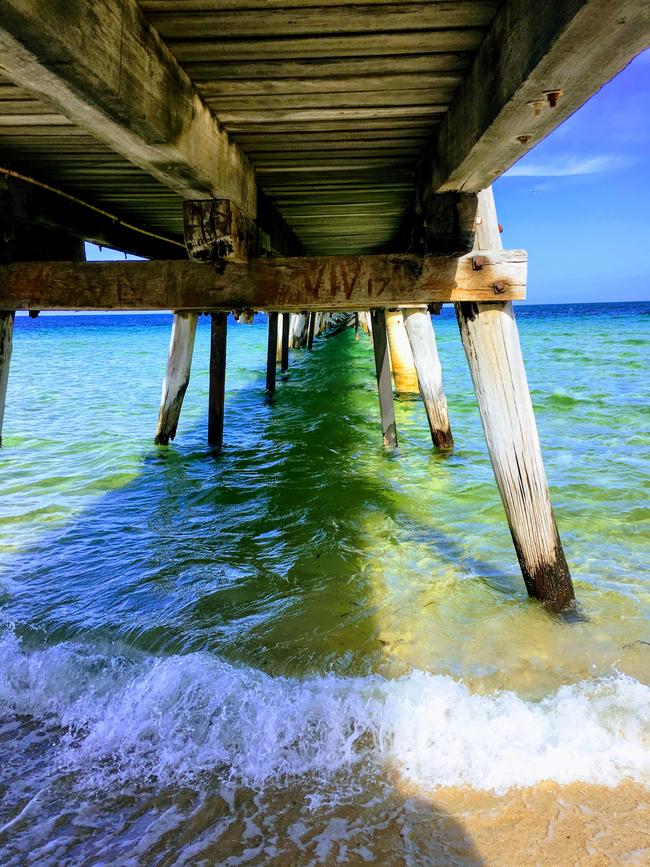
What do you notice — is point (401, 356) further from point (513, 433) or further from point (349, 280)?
point (349, 280)

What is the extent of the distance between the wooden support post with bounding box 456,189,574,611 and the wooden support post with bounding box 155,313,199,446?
441cm

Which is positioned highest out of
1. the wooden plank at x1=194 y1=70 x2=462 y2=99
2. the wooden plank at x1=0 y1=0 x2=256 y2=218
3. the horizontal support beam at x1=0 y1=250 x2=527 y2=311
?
the wooden plank at x1=194 y1=70 x2=462 y2=99

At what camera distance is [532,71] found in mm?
1569

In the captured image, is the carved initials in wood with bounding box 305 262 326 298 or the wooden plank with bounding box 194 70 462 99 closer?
the wooden plank with bounding box 194 70 462 99

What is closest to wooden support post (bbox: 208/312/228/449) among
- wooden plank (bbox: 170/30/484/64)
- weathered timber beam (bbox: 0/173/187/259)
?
weathered timber beam (bbox: 0/173/187/259)

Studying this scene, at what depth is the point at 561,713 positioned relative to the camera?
99.7 inches

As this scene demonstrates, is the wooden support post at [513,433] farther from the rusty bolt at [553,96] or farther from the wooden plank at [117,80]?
the wooden plank at [117,80]

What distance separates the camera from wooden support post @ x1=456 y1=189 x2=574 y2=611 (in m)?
3.24

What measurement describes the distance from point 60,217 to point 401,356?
807 centimetres

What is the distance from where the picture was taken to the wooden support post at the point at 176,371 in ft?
23.0

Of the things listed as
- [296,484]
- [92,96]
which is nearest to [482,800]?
[92,96]

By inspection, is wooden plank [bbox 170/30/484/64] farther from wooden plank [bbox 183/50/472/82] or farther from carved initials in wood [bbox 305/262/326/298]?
carved initials in wood [bbox 305/262/326/298]

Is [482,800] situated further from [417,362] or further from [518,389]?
[417,362]

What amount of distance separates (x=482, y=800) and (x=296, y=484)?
4.04 metres
